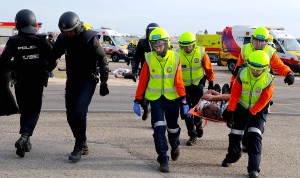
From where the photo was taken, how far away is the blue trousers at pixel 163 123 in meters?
6.43

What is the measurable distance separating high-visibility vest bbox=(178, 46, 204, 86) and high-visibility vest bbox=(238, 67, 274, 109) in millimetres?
1516

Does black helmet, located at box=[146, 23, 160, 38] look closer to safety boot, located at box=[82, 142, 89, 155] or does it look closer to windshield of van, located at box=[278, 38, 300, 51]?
safety boot, located at box=[82, 142, 89, 155]

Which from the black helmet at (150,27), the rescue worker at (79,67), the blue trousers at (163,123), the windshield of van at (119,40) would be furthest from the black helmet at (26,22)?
the windshield of van at (119,40)

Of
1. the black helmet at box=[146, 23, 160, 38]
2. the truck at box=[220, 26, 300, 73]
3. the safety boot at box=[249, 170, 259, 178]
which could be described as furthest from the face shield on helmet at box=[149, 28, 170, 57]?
the truck at box=[220, 26, 300, 73]

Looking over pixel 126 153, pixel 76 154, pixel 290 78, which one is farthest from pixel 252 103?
pixel 76 154

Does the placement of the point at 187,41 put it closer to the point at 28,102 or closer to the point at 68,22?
the point at 68,22

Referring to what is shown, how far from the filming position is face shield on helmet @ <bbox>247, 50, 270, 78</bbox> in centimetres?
627

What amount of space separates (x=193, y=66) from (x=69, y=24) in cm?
230

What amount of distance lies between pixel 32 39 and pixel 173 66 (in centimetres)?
194

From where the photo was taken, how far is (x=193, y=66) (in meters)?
8.02

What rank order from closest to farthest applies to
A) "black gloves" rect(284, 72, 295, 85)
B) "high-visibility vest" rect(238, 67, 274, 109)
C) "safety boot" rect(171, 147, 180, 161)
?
"high-visibility vest" rect(238, 67, 274, 109)
"safety boot" rect(171, 147, 180, 161)
"black gloves" rect(284, 72, 295, 85)

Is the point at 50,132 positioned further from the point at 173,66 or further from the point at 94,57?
the point at 173,66

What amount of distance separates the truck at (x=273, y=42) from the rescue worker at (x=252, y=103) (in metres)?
20.8

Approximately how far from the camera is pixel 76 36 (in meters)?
6.69
